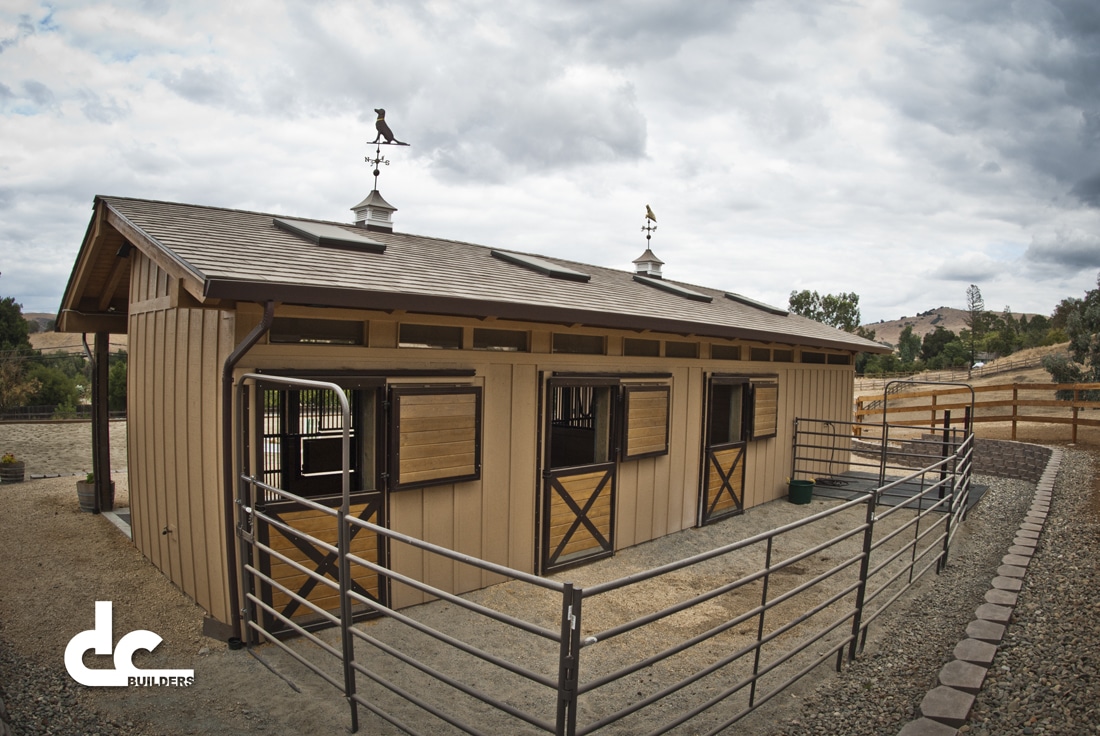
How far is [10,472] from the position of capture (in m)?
10.1

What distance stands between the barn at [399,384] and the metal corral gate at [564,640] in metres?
0.36

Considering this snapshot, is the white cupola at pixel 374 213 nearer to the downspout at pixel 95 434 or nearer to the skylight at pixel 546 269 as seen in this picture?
the skylight at pixel 546 269

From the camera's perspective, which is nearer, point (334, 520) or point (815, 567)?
point (334, 520)

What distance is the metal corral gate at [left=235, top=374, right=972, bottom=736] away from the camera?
280cm

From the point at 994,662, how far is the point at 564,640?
3187 millimetres

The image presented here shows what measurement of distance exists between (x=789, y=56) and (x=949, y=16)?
5.92ft

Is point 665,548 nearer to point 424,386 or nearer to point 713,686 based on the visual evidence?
point 713,686

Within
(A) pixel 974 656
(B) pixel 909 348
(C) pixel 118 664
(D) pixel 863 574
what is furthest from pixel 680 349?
(B) pixel 909 348

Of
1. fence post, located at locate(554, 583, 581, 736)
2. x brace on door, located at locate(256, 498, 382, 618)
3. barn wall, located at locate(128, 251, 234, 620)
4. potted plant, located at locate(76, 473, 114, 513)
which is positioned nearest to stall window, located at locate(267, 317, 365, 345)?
barn wall, located at locate(128, 251, 234, 620)

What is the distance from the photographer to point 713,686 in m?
4.17

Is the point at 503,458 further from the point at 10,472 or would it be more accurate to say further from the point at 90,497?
the point at 10,472

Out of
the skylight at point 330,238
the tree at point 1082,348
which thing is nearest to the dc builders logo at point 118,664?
the skylight at point 330,238

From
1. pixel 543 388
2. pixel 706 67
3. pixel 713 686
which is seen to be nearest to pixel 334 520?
pixel 543 388

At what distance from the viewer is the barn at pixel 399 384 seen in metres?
4.51
